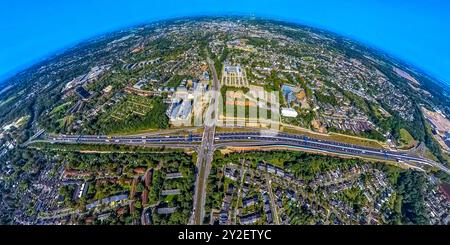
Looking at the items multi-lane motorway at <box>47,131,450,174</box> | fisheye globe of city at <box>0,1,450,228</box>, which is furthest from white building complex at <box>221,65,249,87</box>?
multi-lane motorway at <box>47,131,450,174</box>

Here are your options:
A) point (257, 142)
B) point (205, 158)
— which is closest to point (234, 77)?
point (257, 142)

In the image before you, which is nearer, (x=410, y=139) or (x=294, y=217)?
(x=294, y=217)

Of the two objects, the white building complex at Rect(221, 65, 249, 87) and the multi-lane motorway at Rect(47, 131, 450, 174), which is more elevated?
the white building complex at Rect(221, 65, 249, 87)

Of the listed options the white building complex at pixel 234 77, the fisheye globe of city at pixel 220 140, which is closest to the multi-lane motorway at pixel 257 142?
the fisheye globe of city at pixel 220 140

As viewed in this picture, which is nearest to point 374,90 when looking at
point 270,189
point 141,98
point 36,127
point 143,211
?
point 270,189

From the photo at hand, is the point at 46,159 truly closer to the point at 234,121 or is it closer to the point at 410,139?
the point at 234,121

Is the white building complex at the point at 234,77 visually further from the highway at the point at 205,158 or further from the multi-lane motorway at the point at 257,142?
the multi-lane motorway at the point at 257,142

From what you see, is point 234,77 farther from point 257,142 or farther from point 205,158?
point 205,158

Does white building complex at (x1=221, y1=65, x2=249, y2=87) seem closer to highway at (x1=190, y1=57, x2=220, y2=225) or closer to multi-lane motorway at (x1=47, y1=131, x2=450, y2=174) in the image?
highway at (x1=190, y1=57, x2=220, y2=225)
